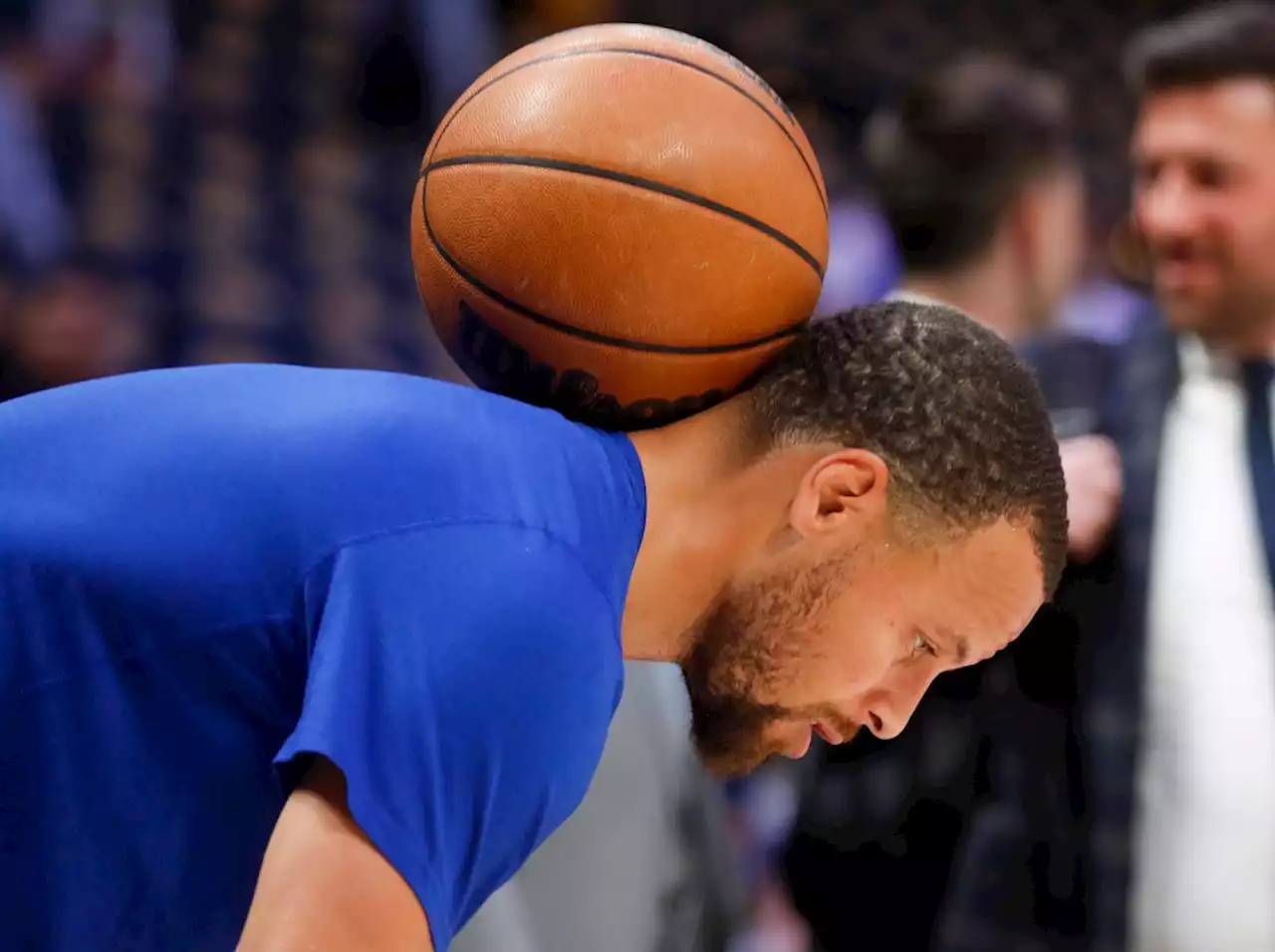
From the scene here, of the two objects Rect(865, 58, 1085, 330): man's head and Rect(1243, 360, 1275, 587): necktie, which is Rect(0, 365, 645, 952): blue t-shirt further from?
Rect(865, 58, 1085, 330): man's head

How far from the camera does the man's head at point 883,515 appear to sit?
1570 mm

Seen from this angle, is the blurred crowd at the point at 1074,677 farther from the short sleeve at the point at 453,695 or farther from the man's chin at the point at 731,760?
the short sleeve at the point at 453,695

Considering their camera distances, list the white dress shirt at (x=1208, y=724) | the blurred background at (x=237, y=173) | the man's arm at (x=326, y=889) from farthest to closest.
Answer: the blurred background at (x=237, y=173) < the white dress shirt at (x=1208, y=724) < the man's arm at (x=326, y=889)

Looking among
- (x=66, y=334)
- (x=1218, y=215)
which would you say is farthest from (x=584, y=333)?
(x=66, y=334)

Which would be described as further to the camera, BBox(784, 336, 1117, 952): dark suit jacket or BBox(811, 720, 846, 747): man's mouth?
BBox(784, 336, 1117, 952): dark suit jacket

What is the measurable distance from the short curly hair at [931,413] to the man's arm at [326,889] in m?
0.68

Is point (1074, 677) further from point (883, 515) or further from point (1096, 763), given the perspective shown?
point (883, 515)

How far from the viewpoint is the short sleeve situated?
1117 mm

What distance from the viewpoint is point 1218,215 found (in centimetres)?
246

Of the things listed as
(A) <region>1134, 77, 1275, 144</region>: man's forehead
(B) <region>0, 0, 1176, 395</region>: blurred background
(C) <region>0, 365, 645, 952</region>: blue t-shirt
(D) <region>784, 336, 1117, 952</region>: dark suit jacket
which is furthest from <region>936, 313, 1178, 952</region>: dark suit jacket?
(B) <region>0, 0, 1176, 395</region>: blurred background

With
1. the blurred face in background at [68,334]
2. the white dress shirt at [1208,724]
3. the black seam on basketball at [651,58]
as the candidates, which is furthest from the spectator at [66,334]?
the white dress shirt at [1208,724]

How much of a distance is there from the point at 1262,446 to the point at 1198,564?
223 mm

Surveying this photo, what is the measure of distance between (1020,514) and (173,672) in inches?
36.3

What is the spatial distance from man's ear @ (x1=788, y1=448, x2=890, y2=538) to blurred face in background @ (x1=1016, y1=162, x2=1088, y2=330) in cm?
149
